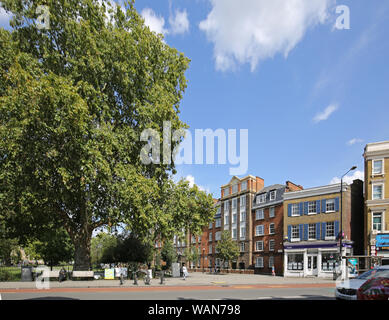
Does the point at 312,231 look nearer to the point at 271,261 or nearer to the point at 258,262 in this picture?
the point at 271,261

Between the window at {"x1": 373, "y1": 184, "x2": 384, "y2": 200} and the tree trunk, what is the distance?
3130 centimetres

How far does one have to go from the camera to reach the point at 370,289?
27.2 ft

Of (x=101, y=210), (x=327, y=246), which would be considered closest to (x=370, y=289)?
(x=101, y=210)

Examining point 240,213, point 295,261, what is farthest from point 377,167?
point 240,213

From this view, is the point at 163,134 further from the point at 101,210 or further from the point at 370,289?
the point at 370,289

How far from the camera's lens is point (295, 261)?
4069 cm

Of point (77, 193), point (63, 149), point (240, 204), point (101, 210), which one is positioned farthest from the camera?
point (240, 204)

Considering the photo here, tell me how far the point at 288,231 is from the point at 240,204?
12.6m

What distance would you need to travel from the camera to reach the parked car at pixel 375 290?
7848mm

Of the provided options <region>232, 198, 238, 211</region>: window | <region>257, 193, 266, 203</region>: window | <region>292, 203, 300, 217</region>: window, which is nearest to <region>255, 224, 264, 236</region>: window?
<region>257, 193, 266, 203</region>: window

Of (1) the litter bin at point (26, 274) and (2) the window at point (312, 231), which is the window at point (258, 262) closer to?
(2) the window at point (312, 231)

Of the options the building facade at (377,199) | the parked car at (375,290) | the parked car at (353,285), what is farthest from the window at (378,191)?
the parked car at (375,290)

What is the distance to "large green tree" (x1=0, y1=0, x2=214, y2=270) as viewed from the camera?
20.2 m

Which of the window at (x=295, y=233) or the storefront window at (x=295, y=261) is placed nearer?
the storefront window at (x=295, y=261)
